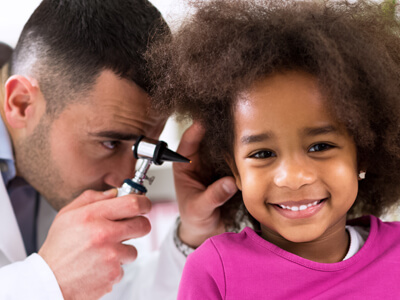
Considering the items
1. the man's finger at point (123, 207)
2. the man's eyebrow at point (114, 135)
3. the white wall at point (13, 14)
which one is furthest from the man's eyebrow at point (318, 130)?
the white wall at point (13, 14)

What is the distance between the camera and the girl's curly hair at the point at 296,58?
2.19ft

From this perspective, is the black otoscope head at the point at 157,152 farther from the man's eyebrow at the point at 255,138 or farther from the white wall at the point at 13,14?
the white wall at the point at 13,14

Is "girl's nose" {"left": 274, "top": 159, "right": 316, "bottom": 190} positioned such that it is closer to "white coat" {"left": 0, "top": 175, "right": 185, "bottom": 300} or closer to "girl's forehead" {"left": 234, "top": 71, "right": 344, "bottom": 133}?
"girl's forehead" {"left": 234, "top": 71, "right": 344, "bottom": 133}

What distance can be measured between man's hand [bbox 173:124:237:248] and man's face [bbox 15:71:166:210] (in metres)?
0.12

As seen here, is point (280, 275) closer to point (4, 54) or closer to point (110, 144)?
point (110, 144)

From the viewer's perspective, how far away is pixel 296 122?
27.0 inches

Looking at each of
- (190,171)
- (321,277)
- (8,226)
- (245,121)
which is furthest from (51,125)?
(321,277)

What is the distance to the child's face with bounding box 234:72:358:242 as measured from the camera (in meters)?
0.69

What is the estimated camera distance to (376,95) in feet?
2.28

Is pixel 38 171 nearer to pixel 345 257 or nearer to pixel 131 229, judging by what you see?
pixel 131 229

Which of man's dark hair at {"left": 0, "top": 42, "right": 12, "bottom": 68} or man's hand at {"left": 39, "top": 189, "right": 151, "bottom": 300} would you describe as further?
man's dark hair at {"left": 0, "top": 42, "right": 12, "bottom": 68}

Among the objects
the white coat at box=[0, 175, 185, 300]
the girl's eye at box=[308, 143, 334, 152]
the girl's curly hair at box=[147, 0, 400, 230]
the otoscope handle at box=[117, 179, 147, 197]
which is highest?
the girl's curly hair at box=[147, 0, 400, 230]

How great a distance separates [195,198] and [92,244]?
262mm

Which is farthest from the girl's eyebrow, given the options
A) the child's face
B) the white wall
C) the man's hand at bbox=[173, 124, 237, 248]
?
the white wall
